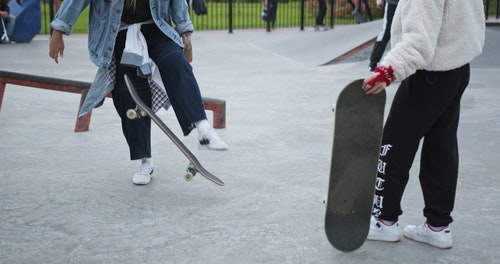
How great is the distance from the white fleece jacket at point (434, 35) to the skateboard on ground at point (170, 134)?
1389 mm

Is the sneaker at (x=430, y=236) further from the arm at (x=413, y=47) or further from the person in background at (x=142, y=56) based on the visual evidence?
the person in background at (x=142, y=56)

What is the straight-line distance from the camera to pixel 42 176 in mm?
4395

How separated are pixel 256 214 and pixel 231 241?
0.44 m

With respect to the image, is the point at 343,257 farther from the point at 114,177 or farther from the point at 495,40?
the point at 495,40

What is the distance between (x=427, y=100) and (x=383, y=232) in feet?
2.32

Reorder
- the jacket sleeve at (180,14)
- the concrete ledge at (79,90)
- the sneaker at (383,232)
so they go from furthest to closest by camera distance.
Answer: the concrete ledge at (79,90) → the jacket sleeve at (180,14) → the sneaker at (383,232)

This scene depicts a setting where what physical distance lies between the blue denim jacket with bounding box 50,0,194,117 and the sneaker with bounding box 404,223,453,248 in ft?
5.82

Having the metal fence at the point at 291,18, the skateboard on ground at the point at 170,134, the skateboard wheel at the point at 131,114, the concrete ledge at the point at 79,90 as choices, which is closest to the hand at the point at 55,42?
the skateboard on ground at the point at 170,134

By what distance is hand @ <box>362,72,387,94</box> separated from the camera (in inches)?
109

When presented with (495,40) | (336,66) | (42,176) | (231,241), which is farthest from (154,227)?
(495,40)

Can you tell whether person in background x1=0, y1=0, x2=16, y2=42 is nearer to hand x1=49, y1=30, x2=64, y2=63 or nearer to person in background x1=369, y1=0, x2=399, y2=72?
person in background x1=369, y1=0, x2=399, y2=72

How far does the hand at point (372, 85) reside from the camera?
2779 millimetres

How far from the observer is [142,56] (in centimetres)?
385

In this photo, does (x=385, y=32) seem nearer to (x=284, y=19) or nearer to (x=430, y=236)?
(x=430, y=236)
